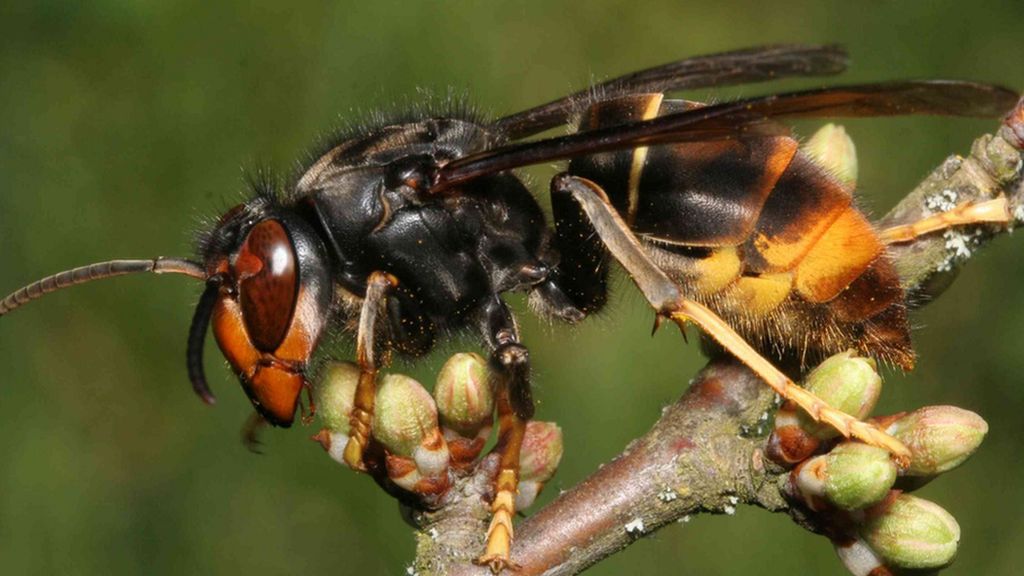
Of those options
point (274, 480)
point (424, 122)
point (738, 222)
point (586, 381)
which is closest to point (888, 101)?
point (738, 222)

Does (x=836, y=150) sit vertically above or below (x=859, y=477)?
above

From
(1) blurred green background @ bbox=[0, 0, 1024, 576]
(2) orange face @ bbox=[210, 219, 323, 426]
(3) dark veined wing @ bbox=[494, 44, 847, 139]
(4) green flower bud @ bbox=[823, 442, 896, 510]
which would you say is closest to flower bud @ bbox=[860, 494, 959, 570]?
(4) green flower bud @ bbox=[823, 442, 896, 510]

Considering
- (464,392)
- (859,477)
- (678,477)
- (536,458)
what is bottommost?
(859,477)

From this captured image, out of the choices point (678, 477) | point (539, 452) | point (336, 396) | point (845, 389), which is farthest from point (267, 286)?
point (845, 389)

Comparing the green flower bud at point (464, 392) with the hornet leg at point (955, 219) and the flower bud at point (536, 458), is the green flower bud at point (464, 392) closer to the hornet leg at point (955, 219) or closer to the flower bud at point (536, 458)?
the flower bud at point (536, 458)

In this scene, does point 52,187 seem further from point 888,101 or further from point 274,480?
point 888,101

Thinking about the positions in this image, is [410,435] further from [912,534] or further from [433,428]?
[912,534]

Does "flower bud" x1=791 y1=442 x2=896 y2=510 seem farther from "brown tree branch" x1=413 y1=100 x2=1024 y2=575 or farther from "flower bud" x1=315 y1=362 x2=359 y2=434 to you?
"flower bud" x1=315 y1=362 x2=359 y2=434
